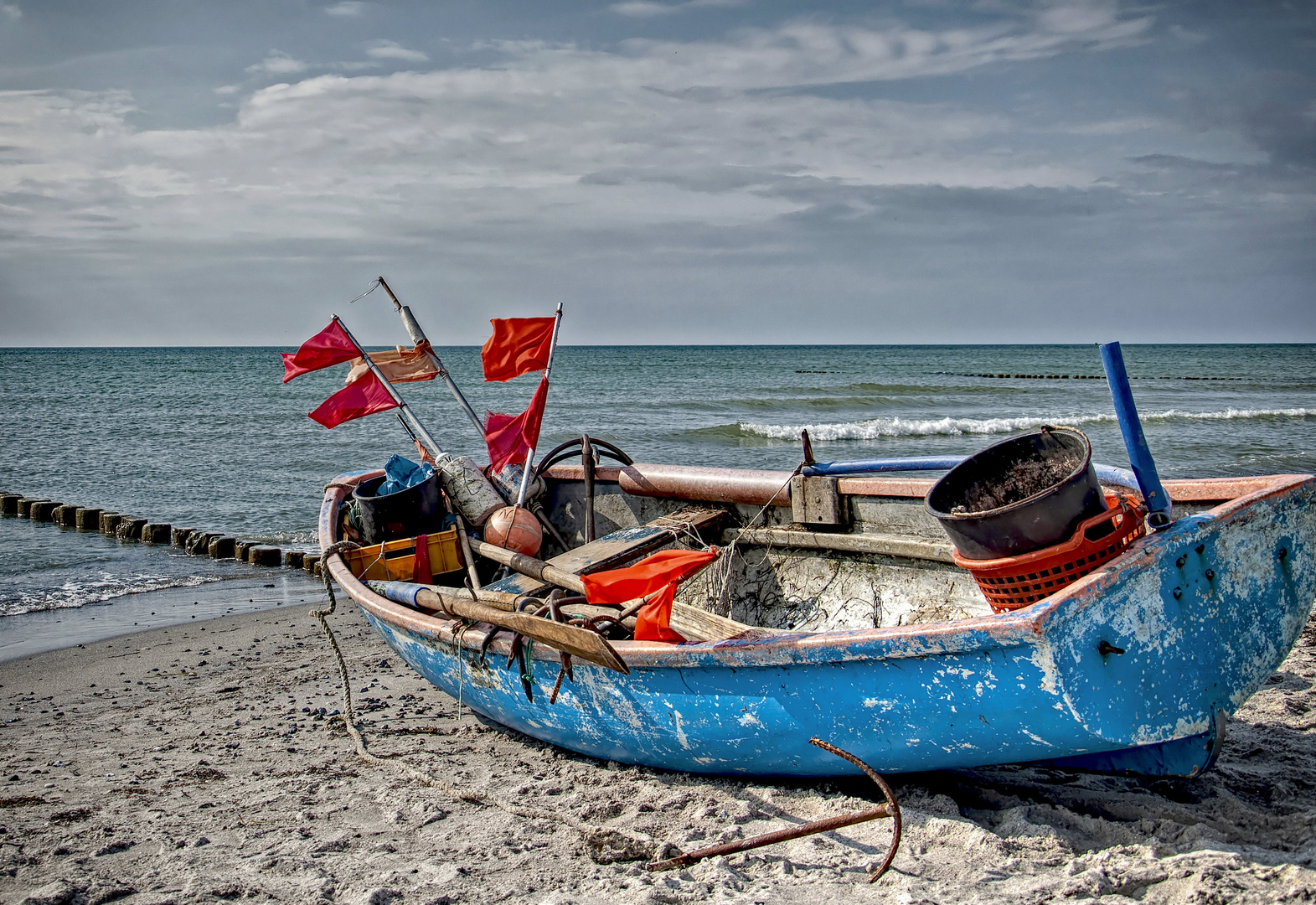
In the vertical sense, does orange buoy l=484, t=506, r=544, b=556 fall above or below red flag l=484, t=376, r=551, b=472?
below

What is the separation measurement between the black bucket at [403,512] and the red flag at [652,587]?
2417mm

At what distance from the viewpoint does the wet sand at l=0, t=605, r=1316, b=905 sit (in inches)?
132

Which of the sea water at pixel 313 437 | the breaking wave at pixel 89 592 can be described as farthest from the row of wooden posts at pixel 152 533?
the breaking wave at pixel 89 592

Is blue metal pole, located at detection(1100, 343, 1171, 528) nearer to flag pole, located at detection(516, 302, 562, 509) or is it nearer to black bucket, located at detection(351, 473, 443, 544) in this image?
flag pole, located at detection(516, 302, 562, 509)

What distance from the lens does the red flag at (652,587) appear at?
410cm

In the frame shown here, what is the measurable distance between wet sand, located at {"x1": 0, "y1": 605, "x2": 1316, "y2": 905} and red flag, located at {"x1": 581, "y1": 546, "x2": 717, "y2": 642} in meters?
0.86

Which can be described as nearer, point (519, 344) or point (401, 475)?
point (401, 475)

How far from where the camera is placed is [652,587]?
4.32m

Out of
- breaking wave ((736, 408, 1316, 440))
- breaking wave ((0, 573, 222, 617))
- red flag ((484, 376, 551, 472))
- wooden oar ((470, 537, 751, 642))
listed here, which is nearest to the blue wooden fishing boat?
wooden oar ((470, 537, 751, 642))

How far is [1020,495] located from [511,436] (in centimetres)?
397

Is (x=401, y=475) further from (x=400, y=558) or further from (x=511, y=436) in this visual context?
(x=511, y=436)

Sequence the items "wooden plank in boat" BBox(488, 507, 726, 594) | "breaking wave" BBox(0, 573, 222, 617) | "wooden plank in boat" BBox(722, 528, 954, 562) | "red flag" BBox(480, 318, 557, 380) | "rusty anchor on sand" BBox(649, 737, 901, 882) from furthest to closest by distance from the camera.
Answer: "breaking wave" BBox(0, 573, 222, 617) → "red flag" BBox(480, 318, 557, 380) → "wooden plank in boat" BBox(722, 528, 954, 562) → "wooden plank in boat" BBox(488, 507, 726, 594) → "rusty anchor on sand" BBox(649, 737, 901, 882)

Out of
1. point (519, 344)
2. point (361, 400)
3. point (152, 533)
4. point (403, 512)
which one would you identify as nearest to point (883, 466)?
point (519, 344)

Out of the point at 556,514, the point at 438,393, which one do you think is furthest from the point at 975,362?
the point at 556,514
